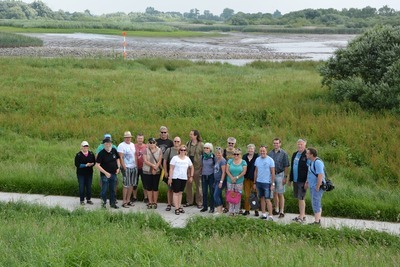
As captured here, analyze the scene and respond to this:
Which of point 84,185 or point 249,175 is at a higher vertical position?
point 249,175

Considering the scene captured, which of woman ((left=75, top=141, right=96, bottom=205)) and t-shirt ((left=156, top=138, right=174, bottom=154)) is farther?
t-shirt ((left=156, top=138, right=174, bottom=154))

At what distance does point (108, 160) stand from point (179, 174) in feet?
5.17

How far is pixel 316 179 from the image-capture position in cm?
1105

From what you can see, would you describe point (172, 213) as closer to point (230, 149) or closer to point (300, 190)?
point (230, 149)

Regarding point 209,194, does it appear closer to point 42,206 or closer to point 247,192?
point 247,192

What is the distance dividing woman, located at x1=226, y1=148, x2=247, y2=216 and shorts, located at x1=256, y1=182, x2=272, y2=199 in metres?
0.38

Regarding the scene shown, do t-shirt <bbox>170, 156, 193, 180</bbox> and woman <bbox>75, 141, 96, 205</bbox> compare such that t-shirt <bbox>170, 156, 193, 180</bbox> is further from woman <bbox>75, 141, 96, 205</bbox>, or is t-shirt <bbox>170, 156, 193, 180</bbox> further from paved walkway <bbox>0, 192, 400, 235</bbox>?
woman <bbox>75, 141, 96, 205</bbox>

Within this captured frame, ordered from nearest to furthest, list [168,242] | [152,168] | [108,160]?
1. [168,242]
2. [108,160]
3. [152,168]

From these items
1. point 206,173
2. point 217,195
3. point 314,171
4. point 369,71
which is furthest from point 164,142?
point 369,71

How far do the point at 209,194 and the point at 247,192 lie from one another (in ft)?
4.10

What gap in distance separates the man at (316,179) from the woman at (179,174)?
2597 millimetres

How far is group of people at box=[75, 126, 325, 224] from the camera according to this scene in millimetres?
11531

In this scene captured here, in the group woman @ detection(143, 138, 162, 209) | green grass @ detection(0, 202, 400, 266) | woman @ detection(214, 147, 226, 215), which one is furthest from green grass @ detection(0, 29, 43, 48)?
green grass @ detection(0, 202, 400, 266)

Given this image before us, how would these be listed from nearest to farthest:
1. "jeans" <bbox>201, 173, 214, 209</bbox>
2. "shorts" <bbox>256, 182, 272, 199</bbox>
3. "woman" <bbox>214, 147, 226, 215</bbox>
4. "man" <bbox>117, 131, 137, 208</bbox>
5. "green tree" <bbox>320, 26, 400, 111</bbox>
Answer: "shorts" <bbox>256, 182, 272, 199</bbox>
"woman" <bbox>214, 147, 226, 215</bbox>
"jeans" <bbox>201, 173, 214, 209</bbox>
"man" <bbox>117, 131, 137, 208</bbox>
"green tree" <bbox>320, 26, 400, 111</bbox>
